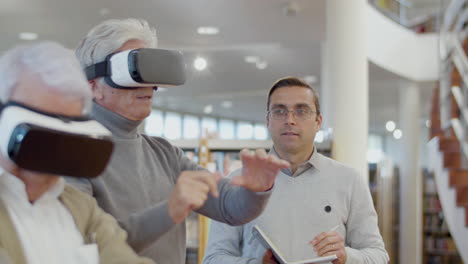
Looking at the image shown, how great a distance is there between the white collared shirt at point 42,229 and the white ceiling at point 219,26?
5588mm

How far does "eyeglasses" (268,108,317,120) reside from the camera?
2.39 meters

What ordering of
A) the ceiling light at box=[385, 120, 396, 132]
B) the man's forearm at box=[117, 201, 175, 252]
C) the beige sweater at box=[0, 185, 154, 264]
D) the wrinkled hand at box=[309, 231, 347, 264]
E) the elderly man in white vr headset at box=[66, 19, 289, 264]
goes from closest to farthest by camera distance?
the beige sweater at box=[0, 185, 154, 264]
the man's forearm at box=[117, 201, 175, 252]
the elderly man in white vr headset at box=[66, 19, 289, 264]
the wrinkled hand at box=[309, 231, 347, 264]
the ceiling light at box=[385, 120, 396, 132]

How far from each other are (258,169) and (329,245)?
82 cm

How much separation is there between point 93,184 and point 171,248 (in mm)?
279

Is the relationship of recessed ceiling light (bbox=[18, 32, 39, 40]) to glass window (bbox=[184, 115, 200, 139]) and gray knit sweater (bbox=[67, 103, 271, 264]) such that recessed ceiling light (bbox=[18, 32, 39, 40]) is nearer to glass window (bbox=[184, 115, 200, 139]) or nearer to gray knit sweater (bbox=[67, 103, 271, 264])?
gray knit sweater (bbox=[67, 103, 271, 264])

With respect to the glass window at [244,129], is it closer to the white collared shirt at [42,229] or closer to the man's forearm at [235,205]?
the man's forearm at [235,205]

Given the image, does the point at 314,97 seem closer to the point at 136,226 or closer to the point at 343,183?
the point at 343,183

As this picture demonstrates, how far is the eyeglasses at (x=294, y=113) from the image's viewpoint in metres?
2.39

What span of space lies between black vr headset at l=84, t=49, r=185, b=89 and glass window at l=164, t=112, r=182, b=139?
15.1m

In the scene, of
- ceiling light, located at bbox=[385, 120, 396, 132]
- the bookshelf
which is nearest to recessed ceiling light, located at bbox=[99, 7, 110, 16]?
the bookshelf

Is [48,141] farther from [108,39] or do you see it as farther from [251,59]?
[251,59]

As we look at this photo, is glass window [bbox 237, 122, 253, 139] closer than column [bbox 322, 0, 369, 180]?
No

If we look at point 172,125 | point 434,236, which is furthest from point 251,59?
point 172,125

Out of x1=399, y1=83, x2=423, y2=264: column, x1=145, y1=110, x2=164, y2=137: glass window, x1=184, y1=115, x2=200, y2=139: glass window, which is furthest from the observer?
x1=184, y1=115, x2=200, y2=139: glass window
